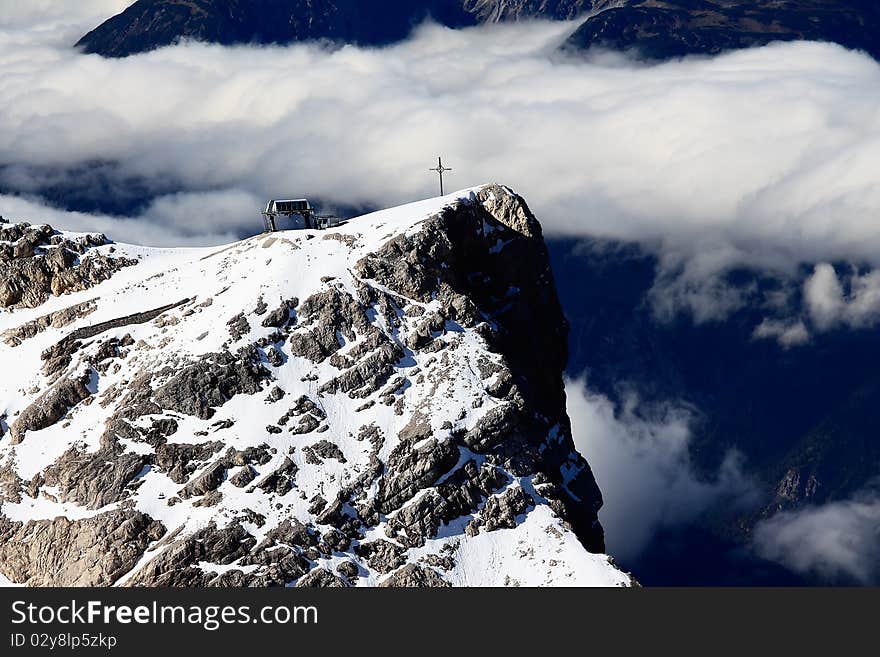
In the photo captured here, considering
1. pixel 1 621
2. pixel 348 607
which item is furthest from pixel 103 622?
pixel 348 607

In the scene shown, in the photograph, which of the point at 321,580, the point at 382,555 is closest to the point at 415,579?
the point at 382,555

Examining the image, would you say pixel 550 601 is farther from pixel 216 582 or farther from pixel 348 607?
pixel 216 582

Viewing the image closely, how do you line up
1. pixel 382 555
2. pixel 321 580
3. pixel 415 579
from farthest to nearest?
pixel 382 555
pixel 415 579
pixel 321 580

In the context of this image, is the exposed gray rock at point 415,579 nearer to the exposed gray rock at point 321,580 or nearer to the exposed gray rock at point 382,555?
the exposed gray rock at point 382,555

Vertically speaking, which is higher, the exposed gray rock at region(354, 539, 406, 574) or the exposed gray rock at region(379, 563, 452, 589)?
the exposed gray rock at region(354, 539, 406, 574)

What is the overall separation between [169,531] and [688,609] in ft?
261

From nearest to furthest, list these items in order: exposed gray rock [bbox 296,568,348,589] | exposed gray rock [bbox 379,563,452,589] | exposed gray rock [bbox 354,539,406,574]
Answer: exposed gray rock [bbox 296,568,348,589] < exposed gray rock [bbox 379,563,452,589] < exposed gray rock [bbox 354,539,406,574]

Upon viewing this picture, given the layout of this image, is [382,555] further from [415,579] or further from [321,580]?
[321,580]

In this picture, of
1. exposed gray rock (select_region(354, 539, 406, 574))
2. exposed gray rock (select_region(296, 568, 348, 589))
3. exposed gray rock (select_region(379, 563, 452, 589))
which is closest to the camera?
exposed gray rock (select_region(296, 568, 348, 589))

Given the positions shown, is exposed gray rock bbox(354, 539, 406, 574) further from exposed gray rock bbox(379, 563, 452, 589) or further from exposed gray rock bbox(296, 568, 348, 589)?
exposed gray rock bbox(296, 568, 348, 589)

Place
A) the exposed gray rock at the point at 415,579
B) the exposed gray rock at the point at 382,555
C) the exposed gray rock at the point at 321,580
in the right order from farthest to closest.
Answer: the exposed gray rock at the point at 382,555 → the exposed gray rock at the point at 415,579 → the exposed gray rock at the point at 321,580

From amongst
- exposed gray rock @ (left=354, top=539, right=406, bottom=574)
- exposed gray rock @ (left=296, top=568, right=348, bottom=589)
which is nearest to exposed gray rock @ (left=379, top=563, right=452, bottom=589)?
exposed gray rock @ (left=354, top=539, right=406, bottom=574)

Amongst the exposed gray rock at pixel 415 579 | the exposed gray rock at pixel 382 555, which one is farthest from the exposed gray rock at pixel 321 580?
the exposed gray rock at pixel 415 579

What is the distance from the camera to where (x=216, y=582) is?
190875mm
